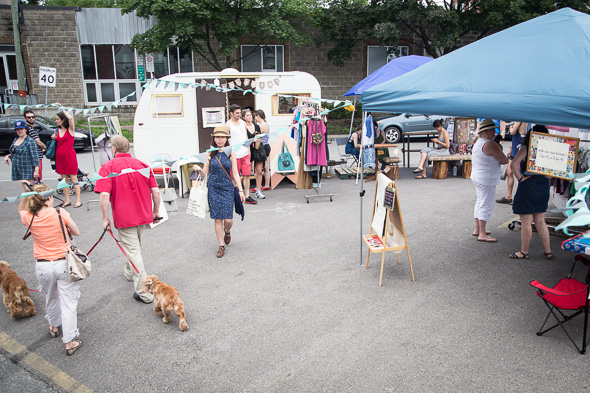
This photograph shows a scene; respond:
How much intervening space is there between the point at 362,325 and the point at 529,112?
2.57 meters

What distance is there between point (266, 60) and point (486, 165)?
19.5 m

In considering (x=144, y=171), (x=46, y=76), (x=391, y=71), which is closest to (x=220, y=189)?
(x=144, y=171)

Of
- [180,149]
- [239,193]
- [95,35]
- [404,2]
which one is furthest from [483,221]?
[95,35]

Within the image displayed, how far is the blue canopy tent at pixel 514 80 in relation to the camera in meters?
3.96

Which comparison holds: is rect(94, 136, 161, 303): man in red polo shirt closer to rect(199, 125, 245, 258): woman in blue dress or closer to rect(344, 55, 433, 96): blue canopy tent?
rect(199, 125, 245, 258): woman in blue dress

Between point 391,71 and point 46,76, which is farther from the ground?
point 46,76

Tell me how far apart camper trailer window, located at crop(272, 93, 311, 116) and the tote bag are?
995 millimetres

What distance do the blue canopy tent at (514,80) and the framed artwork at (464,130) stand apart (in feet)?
22.7

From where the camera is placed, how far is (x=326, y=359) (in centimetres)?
373

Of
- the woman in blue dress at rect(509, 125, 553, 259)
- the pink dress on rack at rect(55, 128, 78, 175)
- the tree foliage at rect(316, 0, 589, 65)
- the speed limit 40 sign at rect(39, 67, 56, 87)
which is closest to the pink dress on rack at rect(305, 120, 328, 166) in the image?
the woman in blue dress at rect(509, 125, 553, 259)

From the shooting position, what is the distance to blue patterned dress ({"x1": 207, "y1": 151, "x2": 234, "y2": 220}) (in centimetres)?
598

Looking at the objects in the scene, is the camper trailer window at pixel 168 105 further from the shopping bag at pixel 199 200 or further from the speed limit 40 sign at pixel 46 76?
the speed limit 40 sign at pixel 46 76

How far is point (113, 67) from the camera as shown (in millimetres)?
23531

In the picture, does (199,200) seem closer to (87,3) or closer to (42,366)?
(42,366)
